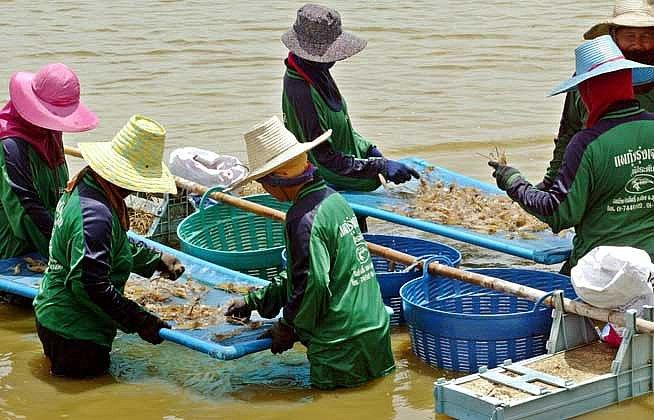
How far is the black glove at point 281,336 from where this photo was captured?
6031 millimetres

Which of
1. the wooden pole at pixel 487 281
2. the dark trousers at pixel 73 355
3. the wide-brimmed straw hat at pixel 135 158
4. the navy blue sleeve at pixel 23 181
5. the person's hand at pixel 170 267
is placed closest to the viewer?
the wooden pole at pixel 487 281

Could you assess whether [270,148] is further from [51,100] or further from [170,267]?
[51,100]

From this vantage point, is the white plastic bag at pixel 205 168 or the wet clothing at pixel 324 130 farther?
the white plastic bag at pixel 205 168

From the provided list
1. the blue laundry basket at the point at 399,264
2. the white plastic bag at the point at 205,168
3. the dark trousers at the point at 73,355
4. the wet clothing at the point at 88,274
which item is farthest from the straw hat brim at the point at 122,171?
the white plastic bag at the point at 205,168

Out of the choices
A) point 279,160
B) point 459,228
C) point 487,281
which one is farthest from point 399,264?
point 279,160

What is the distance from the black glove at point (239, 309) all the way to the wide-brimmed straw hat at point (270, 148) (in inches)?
23.1

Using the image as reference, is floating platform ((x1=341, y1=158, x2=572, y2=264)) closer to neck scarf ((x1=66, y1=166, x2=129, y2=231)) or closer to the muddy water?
the muddy water

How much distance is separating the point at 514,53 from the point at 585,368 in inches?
417

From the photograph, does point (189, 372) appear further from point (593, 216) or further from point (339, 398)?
point (593, 216)

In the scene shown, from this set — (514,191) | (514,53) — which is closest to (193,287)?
(514,191)

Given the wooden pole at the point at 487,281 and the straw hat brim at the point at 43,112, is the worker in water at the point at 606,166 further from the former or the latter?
the straw hat brim at the point at 43,112

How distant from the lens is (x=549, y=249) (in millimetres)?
7281

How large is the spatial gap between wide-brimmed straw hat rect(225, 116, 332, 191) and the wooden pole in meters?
1.10

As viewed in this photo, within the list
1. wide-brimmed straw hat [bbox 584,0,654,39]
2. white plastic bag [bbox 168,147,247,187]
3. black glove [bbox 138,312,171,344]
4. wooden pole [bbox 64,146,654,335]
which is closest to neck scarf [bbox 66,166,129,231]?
black glove [bbox 138,312,171,344]
